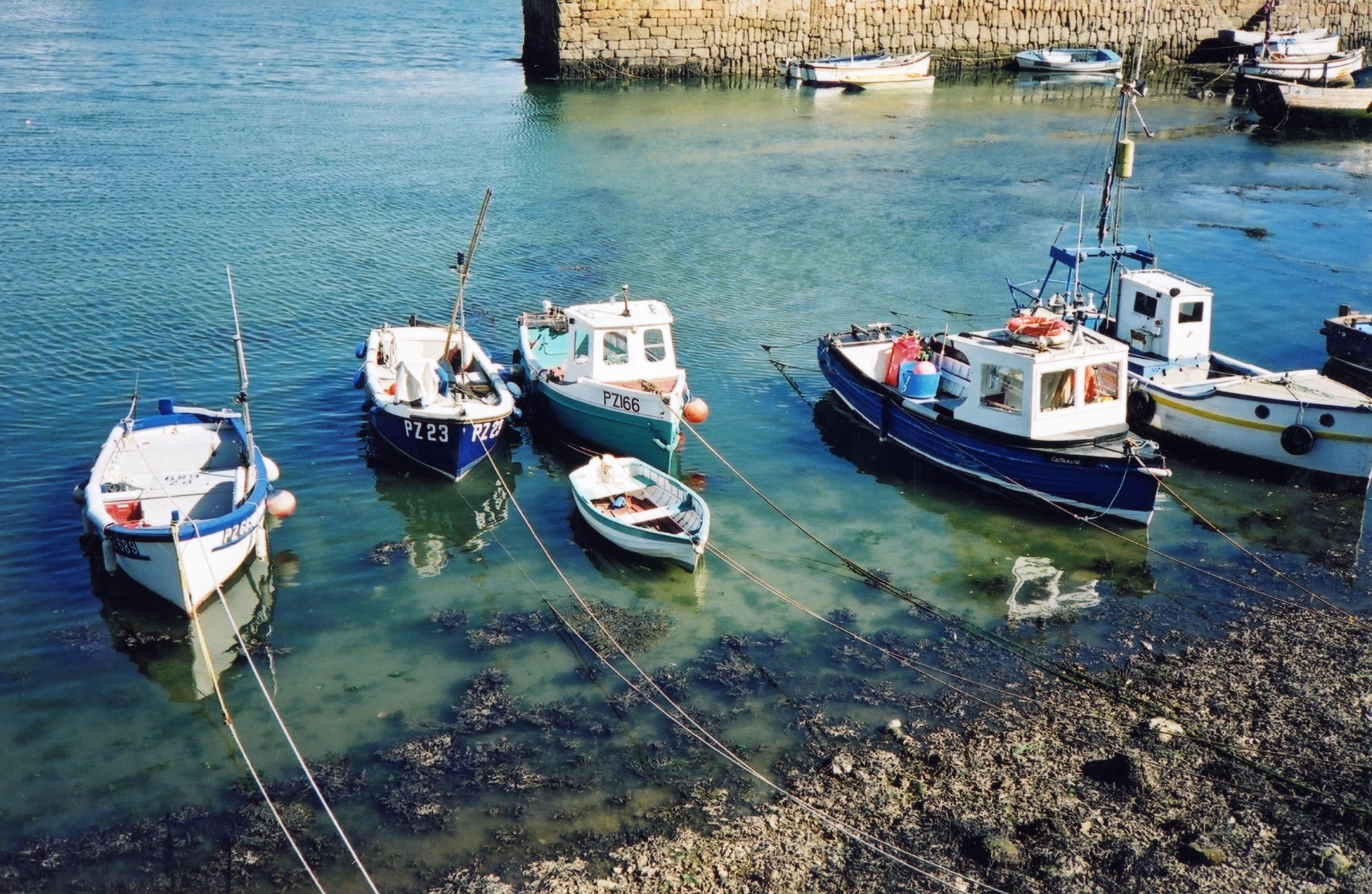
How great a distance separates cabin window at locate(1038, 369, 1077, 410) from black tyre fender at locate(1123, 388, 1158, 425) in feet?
8.73

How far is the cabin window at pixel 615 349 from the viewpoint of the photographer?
23484mm

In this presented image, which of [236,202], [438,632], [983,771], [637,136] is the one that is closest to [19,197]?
[236,202]

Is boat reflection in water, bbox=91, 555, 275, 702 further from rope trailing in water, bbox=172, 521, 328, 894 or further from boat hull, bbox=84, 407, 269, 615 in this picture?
boat hull, bbox=84, 407, 269, 615

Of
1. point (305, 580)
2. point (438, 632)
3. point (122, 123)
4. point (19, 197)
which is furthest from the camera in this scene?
point (122, 123)

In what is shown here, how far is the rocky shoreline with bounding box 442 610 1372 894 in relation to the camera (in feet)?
41.5

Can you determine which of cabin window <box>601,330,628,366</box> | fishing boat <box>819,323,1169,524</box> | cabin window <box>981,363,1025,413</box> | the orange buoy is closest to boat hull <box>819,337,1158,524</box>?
fishing boat <box>819,323,1169,524</box>

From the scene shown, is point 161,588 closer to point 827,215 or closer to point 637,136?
point 827,215

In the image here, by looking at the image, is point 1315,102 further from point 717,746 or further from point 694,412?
point 717,746

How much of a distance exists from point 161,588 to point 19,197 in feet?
97.9

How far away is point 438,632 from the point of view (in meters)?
17.5

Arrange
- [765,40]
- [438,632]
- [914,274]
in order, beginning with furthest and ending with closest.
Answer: [765,40]
[914,274]
[438,632]

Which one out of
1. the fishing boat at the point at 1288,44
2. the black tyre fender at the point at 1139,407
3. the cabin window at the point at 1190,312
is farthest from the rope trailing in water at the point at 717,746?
the fishing boat at the point at 1288,44

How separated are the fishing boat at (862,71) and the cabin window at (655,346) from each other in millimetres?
48609

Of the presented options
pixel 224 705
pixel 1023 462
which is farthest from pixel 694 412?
pixel 224 705
